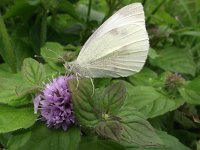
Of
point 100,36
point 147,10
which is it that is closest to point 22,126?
point 100,36

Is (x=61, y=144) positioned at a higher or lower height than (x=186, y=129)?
higher

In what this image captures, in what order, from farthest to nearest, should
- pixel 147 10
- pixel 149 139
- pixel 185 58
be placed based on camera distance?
pixel 147 10 → pixel 185 58 → pixel 149 139

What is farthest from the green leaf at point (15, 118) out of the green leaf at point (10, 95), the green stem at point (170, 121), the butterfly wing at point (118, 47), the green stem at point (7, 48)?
the green stem at point (170, 121)

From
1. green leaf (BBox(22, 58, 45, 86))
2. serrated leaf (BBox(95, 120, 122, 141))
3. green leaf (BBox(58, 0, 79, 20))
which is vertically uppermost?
green leaf (BBox(58, 0, 79, 20))

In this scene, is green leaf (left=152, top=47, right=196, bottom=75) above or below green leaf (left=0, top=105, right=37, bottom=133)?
below

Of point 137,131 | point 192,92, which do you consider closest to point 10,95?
point 137,131

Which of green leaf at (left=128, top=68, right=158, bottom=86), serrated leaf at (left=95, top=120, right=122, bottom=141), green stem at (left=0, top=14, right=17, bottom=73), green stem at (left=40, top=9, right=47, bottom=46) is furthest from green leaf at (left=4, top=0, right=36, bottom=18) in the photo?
serrated leaf at (left=95, top=120, right=122, bottom=141)

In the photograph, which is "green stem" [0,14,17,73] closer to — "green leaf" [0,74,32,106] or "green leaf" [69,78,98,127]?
"green leaf" [0,74,32,106]

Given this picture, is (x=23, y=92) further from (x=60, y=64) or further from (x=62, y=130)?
(x=60, y=64)
